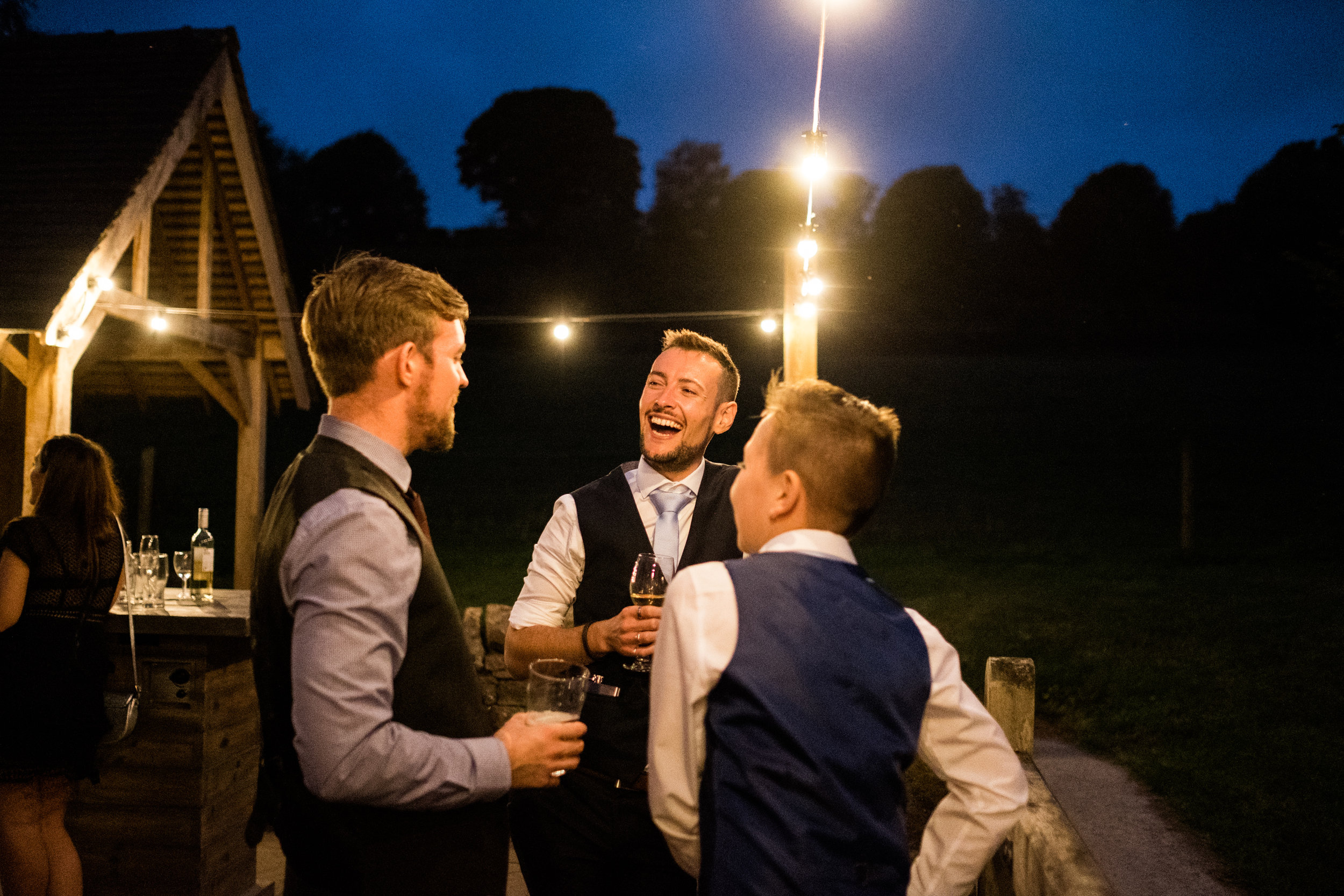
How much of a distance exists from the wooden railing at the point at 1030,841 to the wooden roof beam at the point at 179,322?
19.7ft

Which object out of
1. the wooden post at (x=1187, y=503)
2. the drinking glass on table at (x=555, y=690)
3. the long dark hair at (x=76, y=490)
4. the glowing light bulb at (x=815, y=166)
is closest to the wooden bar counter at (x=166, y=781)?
the long dark hair at (x=76, y=490)

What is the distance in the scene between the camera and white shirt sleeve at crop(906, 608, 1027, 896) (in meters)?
1.85

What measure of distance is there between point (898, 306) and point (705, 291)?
10148 mm

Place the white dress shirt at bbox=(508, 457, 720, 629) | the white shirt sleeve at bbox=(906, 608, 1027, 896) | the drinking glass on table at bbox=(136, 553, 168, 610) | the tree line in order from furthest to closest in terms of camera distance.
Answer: the tree line, the drinking glass on table at bbox=(136, 553, 168, 610), the white dress shirt at bbox=(508, 457, 720, 629), the white shirt sleeve at bbox=(906, 608, 1027, 896)

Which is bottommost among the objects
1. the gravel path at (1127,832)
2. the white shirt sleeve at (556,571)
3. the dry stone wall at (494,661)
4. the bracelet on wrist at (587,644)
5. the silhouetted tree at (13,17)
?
the gravel path at (1127,832)

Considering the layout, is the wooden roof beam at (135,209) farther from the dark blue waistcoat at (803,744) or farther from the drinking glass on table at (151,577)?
the dark blue waistcoat at (803,744)

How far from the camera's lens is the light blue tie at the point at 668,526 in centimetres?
256

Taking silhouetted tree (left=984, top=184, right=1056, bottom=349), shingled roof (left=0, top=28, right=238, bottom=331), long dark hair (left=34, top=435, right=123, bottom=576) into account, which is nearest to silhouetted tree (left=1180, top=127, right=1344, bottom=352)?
silhouetted tree (left=984, top=184, right=1056, bottom=349)

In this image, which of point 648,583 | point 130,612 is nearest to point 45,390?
point 130,612

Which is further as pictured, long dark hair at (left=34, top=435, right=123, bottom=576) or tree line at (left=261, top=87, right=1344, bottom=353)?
tree line at (left=261, top=87, right=1344, bottom=353)

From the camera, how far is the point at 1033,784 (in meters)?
2.88

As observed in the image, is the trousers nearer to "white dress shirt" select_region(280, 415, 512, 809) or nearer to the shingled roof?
"white dress shirt" select_region(280, 415, 512, 809)

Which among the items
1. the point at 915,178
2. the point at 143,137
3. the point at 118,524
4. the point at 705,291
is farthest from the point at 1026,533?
the point at 915,178

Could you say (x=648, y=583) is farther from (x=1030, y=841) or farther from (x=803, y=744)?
(x=1030, y=841)
